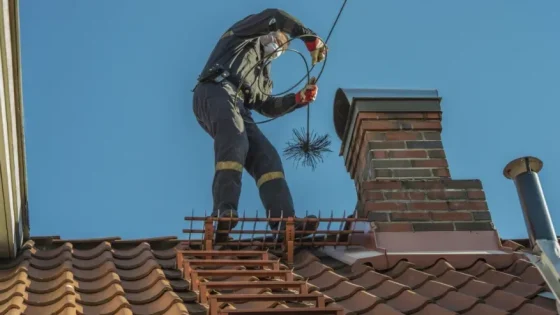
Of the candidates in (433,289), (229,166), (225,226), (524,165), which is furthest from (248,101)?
(524,165)

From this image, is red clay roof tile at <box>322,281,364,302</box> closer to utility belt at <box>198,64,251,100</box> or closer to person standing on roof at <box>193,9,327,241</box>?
person standing on roof at <box>193,9,327,241</box>

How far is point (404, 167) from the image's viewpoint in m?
5.47

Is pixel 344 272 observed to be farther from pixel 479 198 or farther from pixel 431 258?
pixel 479 198

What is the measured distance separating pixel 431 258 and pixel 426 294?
2.03 feet

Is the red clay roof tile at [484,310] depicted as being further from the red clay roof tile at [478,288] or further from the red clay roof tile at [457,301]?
the red clay roof tile at [478,288]

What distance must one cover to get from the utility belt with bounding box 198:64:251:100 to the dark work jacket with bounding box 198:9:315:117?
0.03m

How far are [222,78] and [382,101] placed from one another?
1174 millimetres

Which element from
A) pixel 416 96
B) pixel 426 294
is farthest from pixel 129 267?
pixel 416 96

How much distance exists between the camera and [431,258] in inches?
185

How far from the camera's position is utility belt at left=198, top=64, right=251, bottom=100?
20.2 feet

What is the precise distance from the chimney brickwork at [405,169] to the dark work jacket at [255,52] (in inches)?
23.1

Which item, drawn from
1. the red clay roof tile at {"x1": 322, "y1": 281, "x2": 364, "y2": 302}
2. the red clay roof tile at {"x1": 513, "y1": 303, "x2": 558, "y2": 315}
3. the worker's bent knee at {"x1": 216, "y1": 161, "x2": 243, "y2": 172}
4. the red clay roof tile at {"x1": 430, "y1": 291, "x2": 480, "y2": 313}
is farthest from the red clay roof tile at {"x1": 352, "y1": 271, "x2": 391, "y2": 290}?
the worker's bent knee at {"x1": 216, "y1": 161, "x2": 243, "y2": 172}

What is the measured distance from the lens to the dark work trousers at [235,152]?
18.4ft

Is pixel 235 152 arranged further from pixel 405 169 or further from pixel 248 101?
pixel 405 169
